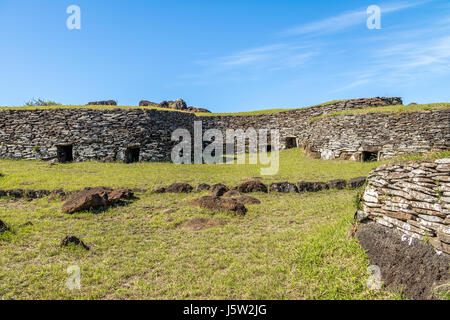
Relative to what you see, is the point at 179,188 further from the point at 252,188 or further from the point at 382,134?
the point at 382,134

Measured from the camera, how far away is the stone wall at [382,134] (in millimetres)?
16125

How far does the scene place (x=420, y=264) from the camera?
4.30 metres

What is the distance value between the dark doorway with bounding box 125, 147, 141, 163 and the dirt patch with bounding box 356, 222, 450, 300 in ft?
60.0

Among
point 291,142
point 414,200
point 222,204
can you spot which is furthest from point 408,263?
point 291,142

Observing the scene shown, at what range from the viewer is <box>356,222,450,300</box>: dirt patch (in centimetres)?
400

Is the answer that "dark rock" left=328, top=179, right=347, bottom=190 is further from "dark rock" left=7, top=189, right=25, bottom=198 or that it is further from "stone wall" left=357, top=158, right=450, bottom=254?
"dark rock" left=7, top=189, right=25, bottom=198

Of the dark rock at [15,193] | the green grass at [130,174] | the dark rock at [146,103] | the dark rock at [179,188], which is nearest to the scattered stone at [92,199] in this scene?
the dark rock at [179,188]

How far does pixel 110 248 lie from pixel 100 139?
1549cm

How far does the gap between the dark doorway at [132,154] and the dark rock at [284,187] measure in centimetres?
1271

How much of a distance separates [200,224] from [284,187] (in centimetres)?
509

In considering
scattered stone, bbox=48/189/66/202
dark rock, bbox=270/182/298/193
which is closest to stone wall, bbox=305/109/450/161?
dark rock, bbox=270/182/298/193

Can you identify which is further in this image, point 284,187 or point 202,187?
point 202,187

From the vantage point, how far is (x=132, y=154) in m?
21.1
